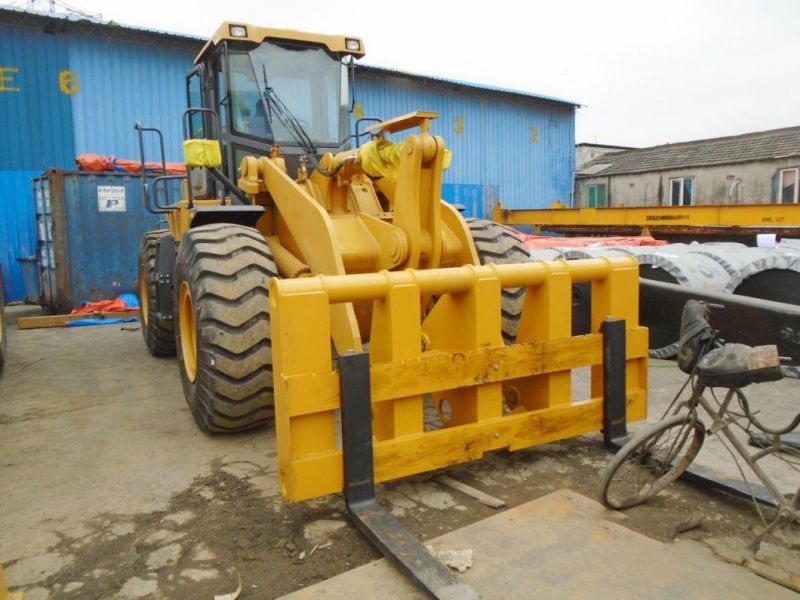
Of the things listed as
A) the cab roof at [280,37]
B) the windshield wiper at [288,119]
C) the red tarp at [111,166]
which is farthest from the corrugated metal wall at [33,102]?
the windshield wiper at [288,119]

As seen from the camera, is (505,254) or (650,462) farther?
(505,254)

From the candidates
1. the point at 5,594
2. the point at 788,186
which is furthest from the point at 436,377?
the point at 788,186

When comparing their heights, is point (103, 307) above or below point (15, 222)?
below

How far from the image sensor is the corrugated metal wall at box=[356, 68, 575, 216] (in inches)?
672

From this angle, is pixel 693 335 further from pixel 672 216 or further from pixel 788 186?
pixel 788 186

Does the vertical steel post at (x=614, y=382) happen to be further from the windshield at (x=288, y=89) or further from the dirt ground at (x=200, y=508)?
the windshield at (x=288, y=89)

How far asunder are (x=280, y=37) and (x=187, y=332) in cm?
247

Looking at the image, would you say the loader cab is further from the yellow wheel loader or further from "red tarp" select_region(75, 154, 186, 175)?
"red tarp" select_region(75, 154, 186, 175)

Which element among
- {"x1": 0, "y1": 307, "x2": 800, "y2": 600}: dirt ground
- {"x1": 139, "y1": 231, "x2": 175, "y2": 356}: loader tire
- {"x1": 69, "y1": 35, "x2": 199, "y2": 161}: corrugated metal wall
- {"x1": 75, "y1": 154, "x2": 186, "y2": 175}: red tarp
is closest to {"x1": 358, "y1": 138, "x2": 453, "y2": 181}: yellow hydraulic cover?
{"x1": 0, "y1": 307, "x2": 800, "y2": 600}: dirt ground

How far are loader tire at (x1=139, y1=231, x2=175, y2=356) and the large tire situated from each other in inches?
90.5

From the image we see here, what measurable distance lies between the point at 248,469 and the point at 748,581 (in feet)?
8.25

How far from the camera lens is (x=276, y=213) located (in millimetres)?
5188

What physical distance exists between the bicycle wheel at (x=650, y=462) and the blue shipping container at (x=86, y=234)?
9.45 m

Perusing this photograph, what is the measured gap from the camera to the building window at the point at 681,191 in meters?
24.5
